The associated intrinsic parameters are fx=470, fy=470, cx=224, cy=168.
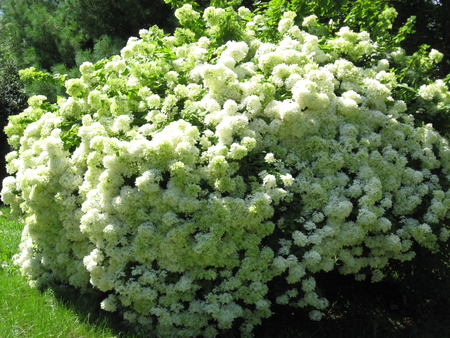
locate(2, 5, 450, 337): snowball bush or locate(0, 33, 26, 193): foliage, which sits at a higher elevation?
locate(2, 5, 450, 337): snowball bush

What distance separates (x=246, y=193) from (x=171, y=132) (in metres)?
Result: 0.69

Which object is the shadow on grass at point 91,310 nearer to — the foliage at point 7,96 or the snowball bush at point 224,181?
the snowball bush at point 224,181

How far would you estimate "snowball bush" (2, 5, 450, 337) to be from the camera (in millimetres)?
3199

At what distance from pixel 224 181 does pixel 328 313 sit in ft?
5.30

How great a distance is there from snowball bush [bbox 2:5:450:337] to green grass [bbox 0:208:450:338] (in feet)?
0.64

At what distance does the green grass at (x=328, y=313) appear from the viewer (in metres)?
3.38

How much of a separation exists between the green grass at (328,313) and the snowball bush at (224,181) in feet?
0.64

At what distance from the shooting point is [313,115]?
12.5ft

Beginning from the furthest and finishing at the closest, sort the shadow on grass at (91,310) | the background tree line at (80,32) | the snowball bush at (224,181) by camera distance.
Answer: the background tree line at (80,32)
the shadow on grass at (91,310)
the snowball bush at (224,181)

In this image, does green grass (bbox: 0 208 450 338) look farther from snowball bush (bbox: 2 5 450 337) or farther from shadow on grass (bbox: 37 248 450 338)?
snowball bush (bbox: 2 5 450 337)

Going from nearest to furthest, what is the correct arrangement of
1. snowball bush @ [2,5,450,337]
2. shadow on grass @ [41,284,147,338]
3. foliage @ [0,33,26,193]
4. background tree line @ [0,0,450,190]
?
1. snowball bush @ [2,5,450,337]
2. shadow on grass @ [41,284,147,338]
3. background tree line @ [0,0,450,190]
4. foliage @ [0,33,26,193]

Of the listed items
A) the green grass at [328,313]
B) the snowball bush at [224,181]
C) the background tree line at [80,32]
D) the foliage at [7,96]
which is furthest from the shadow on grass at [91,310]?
the foliage at [7,96]

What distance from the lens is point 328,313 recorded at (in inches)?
157

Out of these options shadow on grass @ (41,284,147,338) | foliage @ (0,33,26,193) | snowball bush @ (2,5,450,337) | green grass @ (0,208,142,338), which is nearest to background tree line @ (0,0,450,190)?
foliage @ (0,33,26,193)
